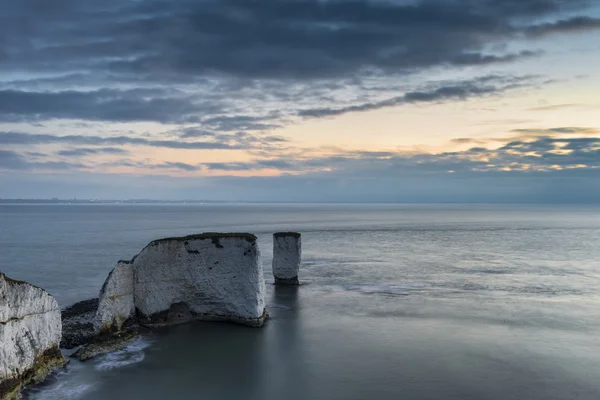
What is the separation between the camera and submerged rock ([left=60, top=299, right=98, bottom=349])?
25.1 meters

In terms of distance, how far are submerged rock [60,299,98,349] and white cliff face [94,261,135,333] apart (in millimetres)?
912

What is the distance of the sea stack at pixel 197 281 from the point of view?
27.9 metres

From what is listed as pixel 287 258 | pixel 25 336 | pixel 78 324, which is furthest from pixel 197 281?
pixel 287 258

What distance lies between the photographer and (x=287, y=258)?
142ft

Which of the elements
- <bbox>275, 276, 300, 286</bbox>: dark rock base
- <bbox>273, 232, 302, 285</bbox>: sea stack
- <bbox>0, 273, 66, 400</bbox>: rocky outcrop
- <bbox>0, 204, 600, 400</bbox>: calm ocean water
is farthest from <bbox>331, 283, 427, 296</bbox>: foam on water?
<bbox>0, 273, 66, 400</bbox>: rocky outcrop

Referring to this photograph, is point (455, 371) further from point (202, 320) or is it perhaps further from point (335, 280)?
point (335, 280)

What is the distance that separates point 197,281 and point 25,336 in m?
10.8

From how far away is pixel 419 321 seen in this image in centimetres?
3025

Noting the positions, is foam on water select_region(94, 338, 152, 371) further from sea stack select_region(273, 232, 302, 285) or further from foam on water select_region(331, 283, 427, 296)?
foam on water select_region(331, 283, 427, 296)

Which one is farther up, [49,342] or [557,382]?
[49,342]

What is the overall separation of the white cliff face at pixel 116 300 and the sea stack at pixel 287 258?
56.4 feet

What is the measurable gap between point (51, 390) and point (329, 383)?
11555 mm

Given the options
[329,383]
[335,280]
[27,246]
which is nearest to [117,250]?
[27,246]

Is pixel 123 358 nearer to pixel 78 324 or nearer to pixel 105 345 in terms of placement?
pixel 105 345
